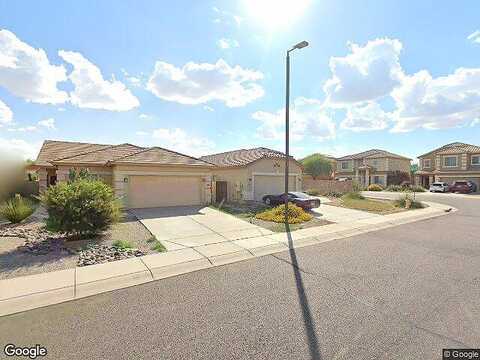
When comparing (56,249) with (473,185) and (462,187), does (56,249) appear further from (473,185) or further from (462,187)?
(473,185)

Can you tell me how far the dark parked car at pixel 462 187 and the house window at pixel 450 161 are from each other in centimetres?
561

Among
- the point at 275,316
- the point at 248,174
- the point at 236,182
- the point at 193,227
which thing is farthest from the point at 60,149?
the point at 275,316

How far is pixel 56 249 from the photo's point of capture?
739 centimetres

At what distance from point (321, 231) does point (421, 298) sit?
5.65 meters

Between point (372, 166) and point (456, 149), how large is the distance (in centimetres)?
1157

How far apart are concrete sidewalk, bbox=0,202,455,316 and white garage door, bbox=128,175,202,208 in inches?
363

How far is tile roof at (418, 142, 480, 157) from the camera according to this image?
36.9 metres

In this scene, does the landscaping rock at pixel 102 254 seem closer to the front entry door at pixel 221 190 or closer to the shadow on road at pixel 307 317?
the shadow on road at pixel 307 317

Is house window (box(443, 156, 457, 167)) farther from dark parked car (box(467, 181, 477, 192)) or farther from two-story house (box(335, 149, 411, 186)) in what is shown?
two-story house (box(335, 149, 411, 186))

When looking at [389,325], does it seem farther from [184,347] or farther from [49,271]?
[49,271]

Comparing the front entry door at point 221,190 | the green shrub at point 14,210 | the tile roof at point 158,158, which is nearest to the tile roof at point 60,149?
the tile roof at point 158,158

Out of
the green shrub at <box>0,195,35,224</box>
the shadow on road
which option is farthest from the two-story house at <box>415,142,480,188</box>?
the green shrub at <box>0,195,35,224</box>

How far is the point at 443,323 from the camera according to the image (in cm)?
371

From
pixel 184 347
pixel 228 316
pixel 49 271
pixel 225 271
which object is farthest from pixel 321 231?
pixel 49 271
